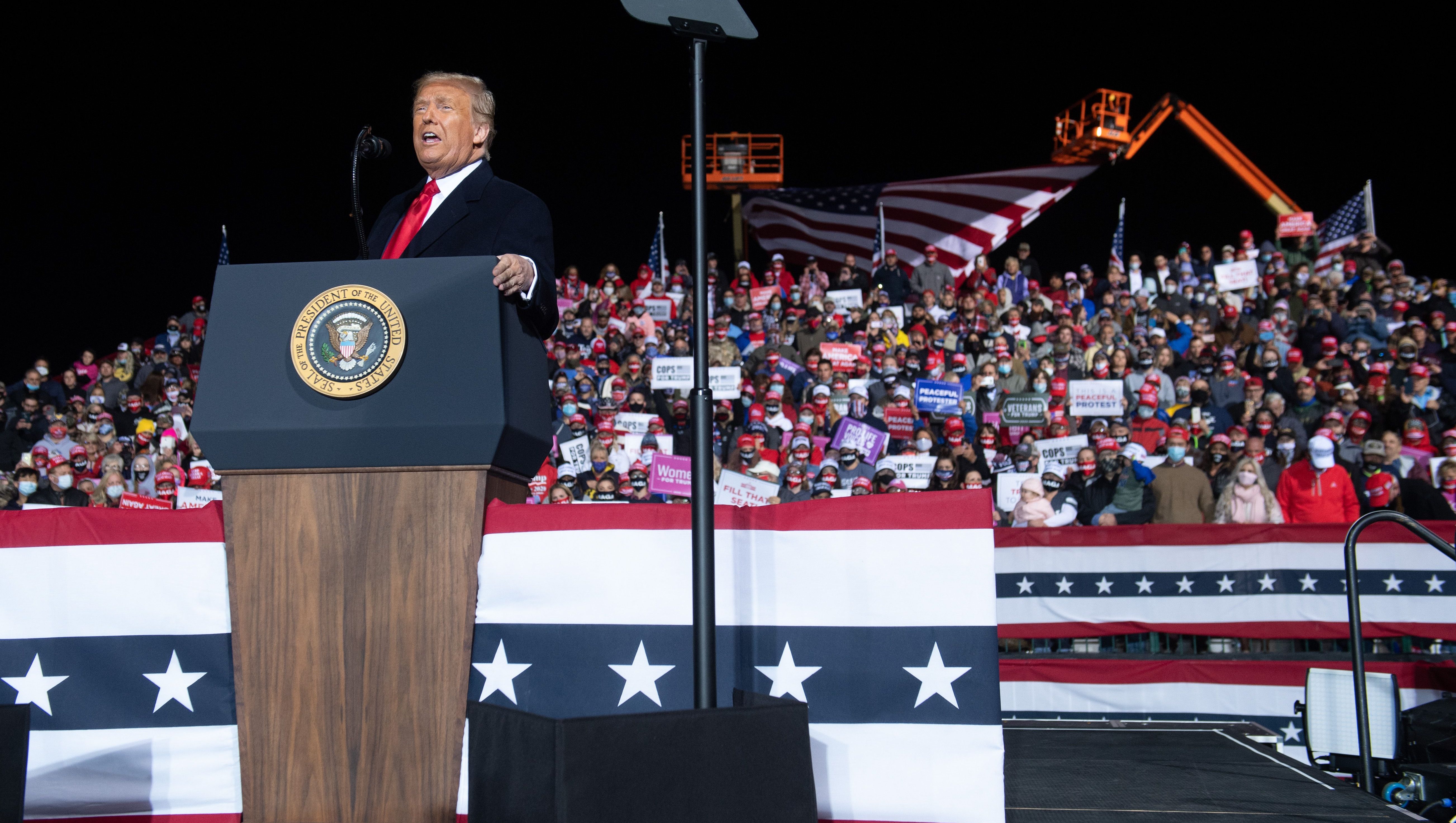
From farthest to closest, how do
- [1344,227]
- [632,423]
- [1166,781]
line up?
[1344,227]
[632,423]
[1166,781]

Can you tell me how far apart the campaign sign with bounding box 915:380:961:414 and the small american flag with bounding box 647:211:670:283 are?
7.28 m

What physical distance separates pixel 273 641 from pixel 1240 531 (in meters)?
7.49

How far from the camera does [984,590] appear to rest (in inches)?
88.0

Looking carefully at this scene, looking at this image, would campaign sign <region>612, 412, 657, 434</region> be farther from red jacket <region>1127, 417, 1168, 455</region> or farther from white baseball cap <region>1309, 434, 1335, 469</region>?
white baseball cap <region>1309, 434, 1335, 469</region>

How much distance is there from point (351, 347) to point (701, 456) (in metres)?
0.73

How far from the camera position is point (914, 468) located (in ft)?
33.4

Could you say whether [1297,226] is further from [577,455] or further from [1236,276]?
[577,455]

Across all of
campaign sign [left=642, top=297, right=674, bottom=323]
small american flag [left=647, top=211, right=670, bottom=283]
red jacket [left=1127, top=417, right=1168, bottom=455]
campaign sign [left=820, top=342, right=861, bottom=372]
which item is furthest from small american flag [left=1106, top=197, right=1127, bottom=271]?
small american flag [left=647, top=211, right=670, bottom=283]

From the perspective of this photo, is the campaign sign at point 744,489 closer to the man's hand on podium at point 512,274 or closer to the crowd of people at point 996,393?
the crowd of people at point 996,393

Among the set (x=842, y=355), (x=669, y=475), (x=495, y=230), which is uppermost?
(x=842, y=355)

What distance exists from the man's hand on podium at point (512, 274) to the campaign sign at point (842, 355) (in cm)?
1005

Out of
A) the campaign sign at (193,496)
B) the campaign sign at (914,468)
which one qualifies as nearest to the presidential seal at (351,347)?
the campaign sign at (193,496)

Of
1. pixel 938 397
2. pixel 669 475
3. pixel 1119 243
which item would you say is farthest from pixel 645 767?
pixel 1119 243

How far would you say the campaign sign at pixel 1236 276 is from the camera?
1482 centimetres
